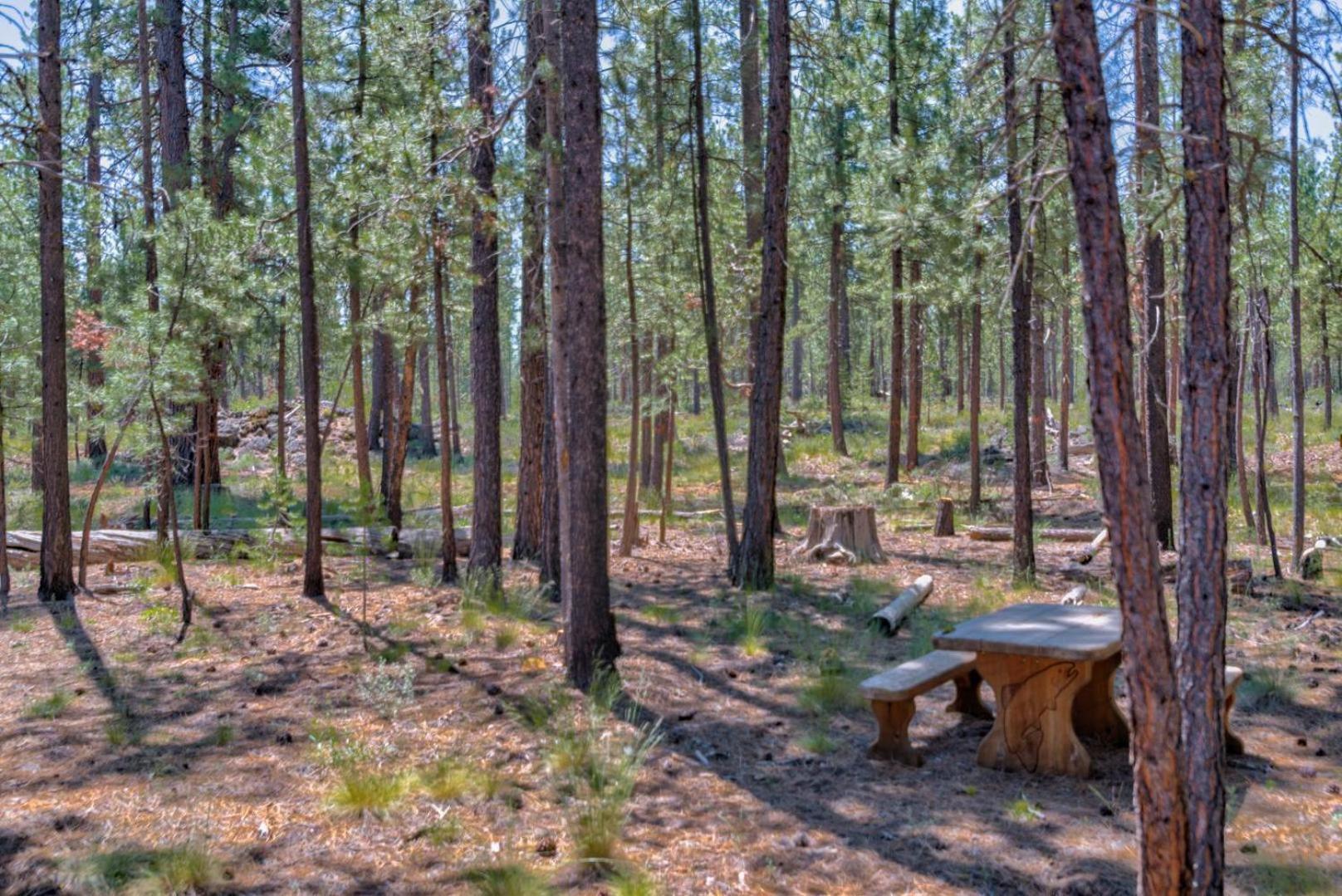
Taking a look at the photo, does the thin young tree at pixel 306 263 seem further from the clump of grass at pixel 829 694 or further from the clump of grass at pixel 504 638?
the clump of grass at pixel 829 694

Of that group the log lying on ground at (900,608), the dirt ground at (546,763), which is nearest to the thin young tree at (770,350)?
the dirt ground at (546,763)

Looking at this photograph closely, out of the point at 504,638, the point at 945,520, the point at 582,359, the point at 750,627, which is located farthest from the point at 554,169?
the point at 945,520

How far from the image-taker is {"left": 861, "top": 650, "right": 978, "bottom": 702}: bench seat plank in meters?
5.57

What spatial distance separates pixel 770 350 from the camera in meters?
10.4

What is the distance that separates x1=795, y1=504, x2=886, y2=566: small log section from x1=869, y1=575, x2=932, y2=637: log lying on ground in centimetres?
181

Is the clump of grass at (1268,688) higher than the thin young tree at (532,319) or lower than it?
lower

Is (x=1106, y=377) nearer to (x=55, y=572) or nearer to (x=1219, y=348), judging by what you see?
(x=1219, y=348)

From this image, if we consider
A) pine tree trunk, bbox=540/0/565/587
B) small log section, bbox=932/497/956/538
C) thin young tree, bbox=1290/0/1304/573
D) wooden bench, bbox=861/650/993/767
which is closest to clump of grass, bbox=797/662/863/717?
wooden bench, bbox=861/650/993/767

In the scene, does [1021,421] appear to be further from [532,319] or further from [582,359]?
[582,359]

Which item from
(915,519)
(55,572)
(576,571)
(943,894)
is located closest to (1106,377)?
(943,894)

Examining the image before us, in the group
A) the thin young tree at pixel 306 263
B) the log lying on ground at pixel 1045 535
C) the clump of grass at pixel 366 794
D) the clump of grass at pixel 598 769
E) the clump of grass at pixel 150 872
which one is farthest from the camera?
the log lying on ground at pixel 1045 535

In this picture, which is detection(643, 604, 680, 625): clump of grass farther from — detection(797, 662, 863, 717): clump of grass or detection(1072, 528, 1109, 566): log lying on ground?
detection(1072, 528, 1109, 566): log lying on ground

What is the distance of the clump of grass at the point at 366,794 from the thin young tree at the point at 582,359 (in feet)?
6.65

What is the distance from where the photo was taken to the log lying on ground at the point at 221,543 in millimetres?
12094
